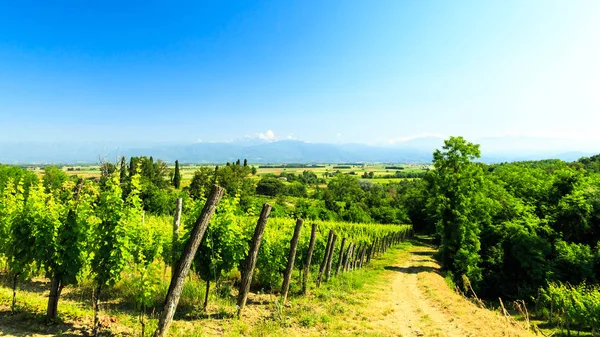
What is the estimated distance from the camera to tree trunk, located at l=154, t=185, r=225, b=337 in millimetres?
6629

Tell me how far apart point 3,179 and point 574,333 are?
67.1 m

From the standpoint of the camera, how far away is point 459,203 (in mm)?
24859

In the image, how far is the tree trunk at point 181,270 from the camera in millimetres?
6629

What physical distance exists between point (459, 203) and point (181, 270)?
79.4ft

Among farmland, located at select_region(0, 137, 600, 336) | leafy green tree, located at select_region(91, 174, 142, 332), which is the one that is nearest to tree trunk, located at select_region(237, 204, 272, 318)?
farmland, located at select_region(0, 137, 600, 336)

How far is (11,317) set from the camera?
760 centimetres

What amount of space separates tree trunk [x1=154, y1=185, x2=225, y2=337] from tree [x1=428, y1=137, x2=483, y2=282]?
23.1 metres

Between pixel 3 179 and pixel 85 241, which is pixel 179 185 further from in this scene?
pixel 85 241

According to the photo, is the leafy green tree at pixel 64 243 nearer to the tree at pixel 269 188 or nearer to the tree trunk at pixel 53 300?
the tree trunk at pixel 53 300

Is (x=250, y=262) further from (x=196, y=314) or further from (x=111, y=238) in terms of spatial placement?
(x=111, y=238)

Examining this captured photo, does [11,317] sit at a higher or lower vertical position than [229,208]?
lower

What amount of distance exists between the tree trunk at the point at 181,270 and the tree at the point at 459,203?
23.1 meters

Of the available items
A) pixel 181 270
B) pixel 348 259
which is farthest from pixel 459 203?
pixel 181 270

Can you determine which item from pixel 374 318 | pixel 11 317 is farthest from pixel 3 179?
pixel 374 318
